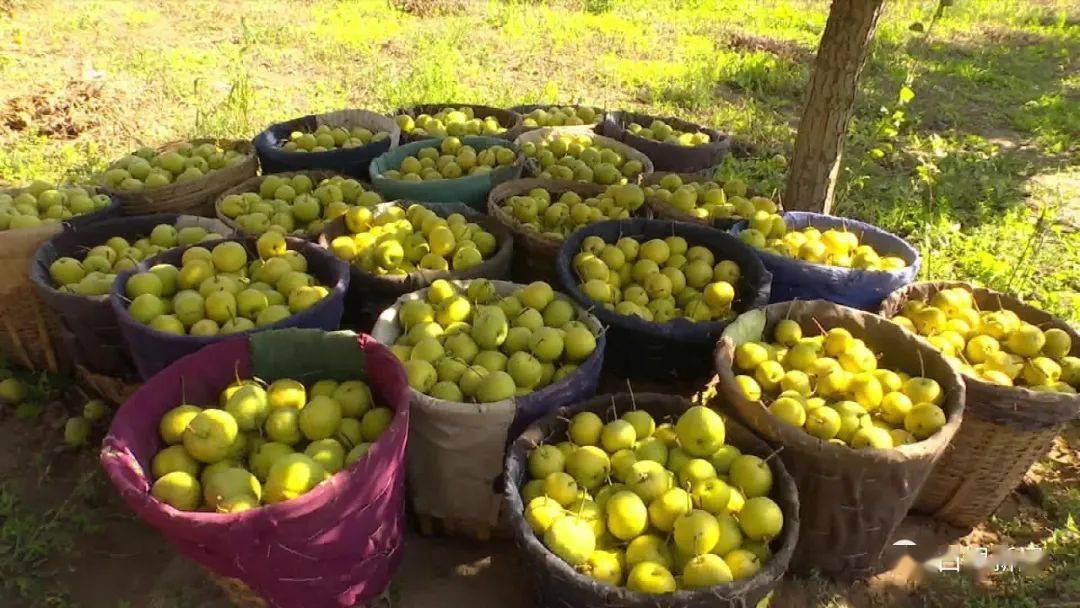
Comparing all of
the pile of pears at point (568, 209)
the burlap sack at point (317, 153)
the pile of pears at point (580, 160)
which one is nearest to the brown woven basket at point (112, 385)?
the burlap sack at point (317, 153)

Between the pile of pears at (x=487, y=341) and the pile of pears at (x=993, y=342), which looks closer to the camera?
the pile of pears at (x=487, y=341)

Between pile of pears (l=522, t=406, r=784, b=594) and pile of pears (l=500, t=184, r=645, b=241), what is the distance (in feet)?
5.68

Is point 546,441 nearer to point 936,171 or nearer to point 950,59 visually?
point 936,171

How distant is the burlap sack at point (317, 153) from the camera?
4930 millimetres

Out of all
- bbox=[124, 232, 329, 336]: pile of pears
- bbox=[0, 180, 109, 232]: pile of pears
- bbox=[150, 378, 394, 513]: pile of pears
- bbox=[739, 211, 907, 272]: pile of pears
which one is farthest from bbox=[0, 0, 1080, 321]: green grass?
bbox=[150, 378, 394, 513]: pile of pears

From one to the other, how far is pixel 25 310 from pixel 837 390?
14.3 feet

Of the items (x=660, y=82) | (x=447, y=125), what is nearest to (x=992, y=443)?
(x=447, y=125)

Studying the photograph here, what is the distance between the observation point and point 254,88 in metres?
8.45

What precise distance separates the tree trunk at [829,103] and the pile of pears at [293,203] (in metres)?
2.93

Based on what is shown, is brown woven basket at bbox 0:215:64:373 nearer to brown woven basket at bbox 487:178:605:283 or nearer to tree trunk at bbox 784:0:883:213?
brown woven basket at bbox 487:178:605:283

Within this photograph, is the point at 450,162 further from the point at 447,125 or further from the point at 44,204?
the point at 44,204

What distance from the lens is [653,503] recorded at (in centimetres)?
244

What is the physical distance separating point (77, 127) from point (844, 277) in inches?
295

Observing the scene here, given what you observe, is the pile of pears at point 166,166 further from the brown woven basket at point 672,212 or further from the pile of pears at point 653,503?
the pile of pears at point 653,503
